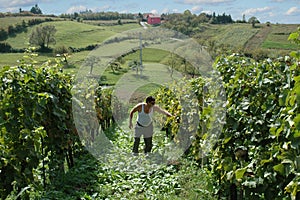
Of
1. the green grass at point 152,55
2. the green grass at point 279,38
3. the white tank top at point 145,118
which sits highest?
the green grass at point 279,38

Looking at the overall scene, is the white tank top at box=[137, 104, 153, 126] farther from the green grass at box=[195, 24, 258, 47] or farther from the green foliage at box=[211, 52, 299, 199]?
the green grass at box=[195, 24, 258, 47]

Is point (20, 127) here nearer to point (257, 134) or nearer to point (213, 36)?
point (257, 134)

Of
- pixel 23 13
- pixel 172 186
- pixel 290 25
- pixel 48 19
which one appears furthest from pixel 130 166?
pixel 23 13

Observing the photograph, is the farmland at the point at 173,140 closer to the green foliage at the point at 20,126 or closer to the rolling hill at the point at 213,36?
the green foliage at the point at 20,126

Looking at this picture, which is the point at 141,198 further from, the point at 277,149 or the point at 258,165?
the point at 277,149

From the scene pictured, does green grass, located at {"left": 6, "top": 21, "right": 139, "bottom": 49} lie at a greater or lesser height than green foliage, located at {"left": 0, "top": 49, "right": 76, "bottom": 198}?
greater

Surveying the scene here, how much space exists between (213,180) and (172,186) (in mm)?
655

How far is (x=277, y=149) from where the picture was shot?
312 centimetres

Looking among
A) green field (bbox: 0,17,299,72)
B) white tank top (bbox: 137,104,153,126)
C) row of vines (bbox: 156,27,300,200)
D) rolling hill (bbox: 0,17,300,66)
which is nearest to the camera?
row of vines (bbox: 156,27,300,200)

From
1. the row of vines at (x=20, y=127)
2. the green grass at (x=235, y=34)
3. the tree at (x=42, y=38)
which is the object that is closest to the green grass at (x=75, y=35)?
the tree at (x=42, y=38)

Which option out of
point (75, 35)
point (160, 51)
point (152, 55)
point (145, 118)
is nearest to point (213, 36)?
point (160, 51)

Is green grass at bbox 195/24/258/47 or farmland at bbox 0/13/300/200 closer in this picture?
farmland at bbox 0/13/300/200

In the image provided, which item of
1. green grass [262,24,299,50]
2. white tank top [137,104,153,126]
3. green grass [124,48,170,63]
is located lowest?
white tank top [137,104,153,126]

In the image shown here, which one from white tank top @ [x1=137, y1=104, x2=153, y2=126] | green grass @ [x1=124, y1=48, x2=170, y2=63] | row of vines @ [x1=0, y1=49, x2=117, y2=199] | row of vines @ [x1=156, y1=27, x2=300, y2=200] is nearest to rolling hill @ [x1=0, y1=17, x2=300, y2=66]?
Result: green grass @ [x1=124, y1=48, x2=170, y2=63]
